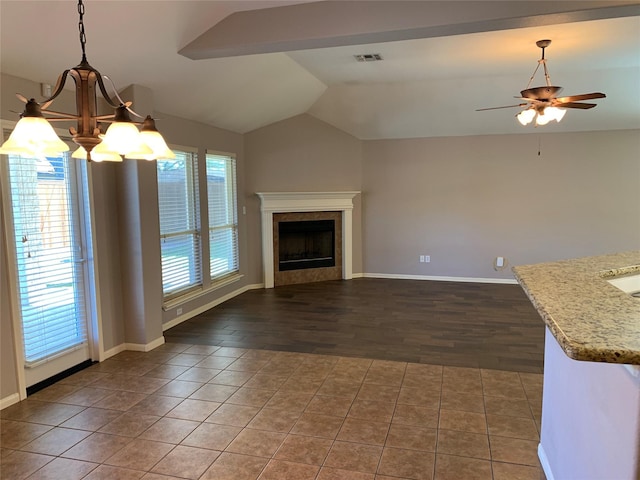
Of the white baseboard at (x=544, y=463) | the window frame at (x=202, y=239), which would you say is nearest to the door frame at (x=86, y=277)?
the window frame at (x=202, y=239)

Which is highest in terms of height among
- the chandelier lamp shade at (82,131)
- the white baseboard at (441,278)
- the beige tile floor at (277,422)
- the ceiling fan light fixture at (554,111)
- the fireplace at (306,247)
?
the ceiling fan light fixture at (554,111)

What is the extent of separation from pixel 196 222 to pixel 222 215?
0.72 meters

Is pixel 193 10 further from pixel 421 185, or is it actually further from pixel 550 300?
pixel 421 185

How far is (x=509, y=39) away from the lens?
3771 mm

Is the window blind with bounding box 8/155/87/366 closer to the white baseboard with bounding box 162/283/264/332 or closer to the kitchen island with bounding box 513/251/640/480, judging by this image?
the white baseboard with bounding box 162/283/264/332

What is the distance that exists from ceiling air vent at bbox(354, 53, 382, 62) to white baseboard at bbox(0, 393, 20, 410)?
164 inches

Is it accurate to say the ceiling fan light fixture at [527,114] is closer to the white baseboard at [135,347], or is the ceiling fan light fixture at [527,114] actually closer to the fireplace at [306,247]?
the fireplace at [306,247]

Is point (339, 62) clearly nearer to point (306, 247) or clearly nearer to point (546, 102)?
point (546, 102)

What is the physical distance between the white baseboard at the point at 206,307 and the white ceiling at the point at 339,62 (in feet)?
7.66

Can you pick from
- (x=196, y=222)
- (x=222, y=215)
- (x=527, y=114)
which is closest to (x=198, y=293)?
(x=196, y=222)

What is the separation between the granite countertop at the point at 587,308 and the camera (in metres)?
1.12

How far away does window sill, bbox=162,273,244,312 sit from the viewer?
192 inches

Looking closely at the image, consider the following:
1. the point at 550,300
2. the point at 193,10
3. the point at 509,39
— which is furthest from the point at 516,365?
the point at 193,10

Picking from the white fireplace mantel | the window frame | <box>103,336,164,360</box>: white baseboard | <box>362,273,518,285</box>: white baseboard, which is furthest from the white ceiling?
<box>103,336,164,360</box>: white baseboard
